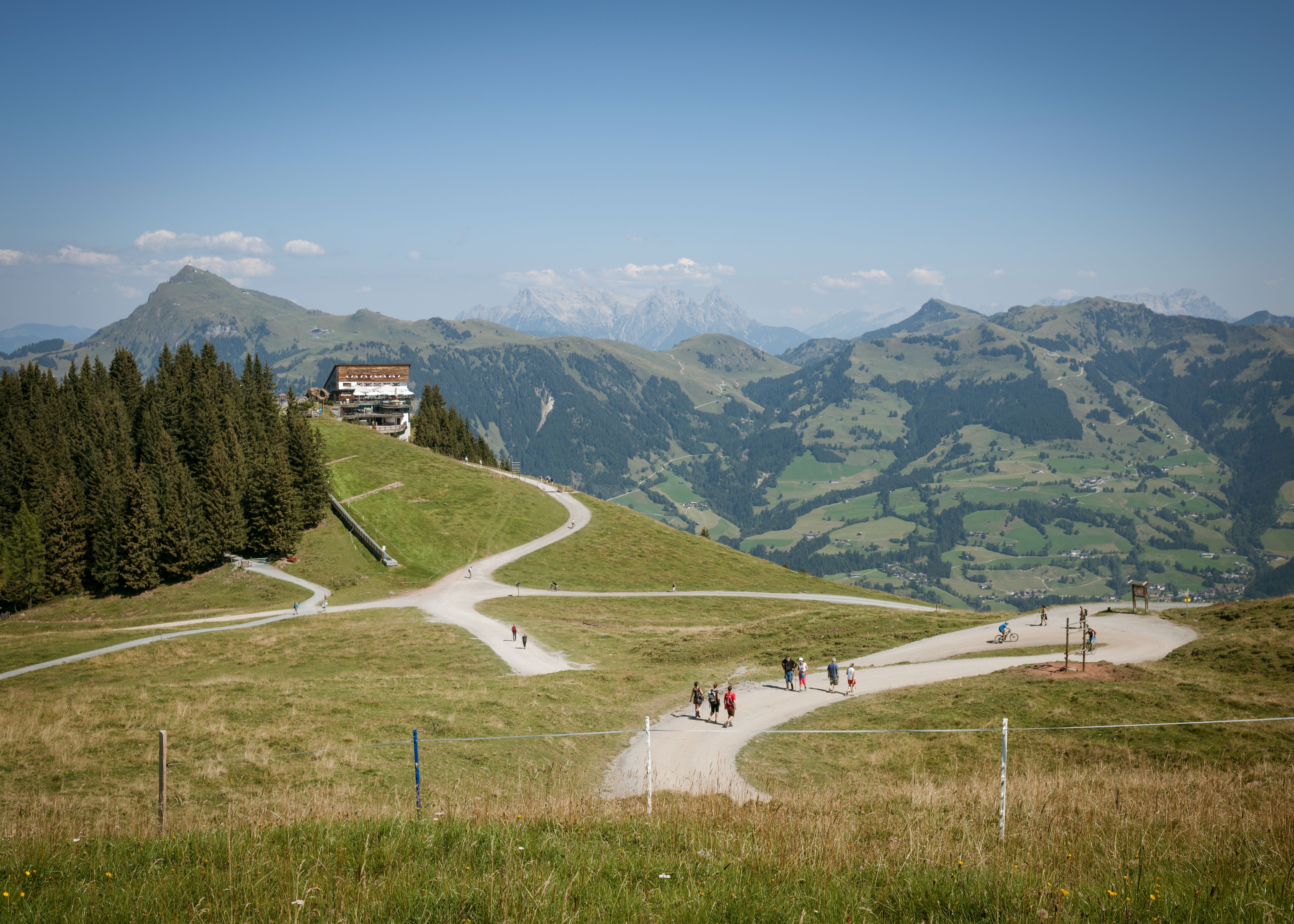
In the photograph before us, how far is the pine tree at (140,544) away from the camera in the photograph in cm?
7169

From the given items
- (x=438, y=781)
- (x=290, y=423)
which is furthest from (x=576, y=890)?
(x=290, y=423)

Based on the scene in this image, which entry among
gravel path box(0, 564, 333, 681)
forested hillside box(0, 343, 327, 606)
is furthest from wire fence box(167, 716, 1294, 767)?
forested hillside box(0, 343, 327, 606)

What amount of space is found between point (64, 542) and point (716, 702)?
248 ft

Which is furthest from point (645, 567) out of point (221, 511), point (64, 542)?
point (64, 542)

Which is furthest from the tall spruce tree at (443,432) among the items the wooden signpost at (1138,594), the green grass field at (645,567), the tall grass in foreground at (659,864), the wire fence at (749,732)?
the tall grass in foreground at (659,864)

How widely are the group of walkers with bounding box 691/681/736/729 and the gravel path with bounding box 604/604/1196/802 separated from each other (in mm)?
435

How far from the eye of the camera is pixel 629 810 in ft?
41.7

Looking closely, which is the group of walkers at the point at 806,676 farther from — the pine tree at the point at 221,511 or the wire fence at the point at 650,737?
the pine tree at the point at 221,511

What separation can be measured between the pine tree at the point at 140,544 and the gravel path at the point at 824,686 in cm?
6413

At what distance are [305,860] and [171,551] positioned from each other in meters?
80.3

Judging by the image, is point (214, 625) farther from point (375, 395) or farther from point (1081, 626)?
point (375, 395)

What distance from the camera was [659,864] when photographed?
27.1 ft

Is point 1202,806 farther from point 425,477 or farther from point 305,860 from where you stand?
point 425,477

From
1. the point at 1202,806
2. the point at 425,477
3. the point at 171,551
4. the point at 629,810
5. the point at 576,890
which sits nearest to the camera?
the point at 576,890
